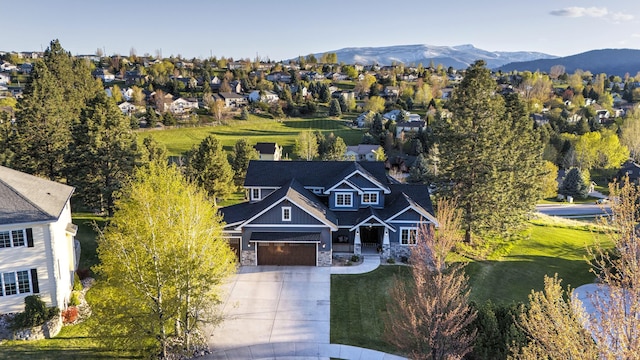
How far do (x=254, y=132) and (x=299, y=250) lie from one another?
71126 millimetres

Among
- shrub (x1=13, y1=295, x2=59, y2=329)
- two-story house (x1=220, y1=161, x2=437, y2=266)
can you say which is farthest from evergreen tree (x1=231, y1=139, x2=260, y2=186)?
shrub (x1=13, y1=295, x2=59, y2=329)

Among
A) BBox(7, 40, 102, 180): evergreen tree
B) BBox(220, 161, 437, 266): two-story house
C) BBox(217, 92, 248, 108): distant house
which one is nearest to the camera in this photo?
BBox(220, 161, 437, 266): two-story house

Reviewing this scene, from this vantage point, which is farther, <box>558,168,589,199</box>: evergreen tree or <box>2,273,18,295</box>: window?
<box>558,168,589,199</box>: evergreen tree

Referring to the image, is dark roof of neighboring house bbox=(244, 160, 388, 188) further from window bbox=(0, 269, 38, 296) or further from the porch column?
window bbox=(0, 269, 38, 296)

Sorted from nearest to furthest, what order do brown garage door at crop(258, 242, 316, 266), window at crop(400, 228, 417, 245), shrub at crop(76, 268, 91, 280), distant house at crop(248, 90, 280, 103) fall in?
shrub at crop(76, 268, 91, 280) < brown garage door at crop(258, 242, 316, 266) < window at crop(400, 228, 417, 245) < distant house at crop(248, 90, 280, 103)

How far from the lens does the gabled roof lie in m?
31.6

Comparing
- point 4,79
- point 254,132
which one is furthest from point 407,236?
point 4,79

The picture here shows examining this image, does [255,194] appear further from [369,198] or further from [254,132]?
[254,132]

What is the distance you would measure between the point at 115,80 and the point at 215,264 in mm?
159227

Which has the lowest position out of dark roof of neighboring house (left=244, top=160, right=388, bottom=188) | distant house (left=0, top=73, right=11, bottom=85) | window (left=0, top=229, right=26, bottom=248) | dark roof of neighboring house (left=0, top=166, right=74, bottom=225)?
window (left=0, top=229, right=26, bottom=248)

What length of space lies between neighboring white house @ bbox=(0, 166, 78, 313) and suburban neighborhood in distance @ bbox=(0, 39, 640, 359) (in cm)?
9

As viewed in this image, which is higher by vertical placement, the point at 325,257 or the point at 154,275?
the point at 154,275

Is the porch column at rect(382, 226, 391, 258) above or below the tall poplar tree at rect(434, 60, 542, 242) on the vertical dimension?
→ below

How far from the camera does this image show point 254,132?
327 feet
